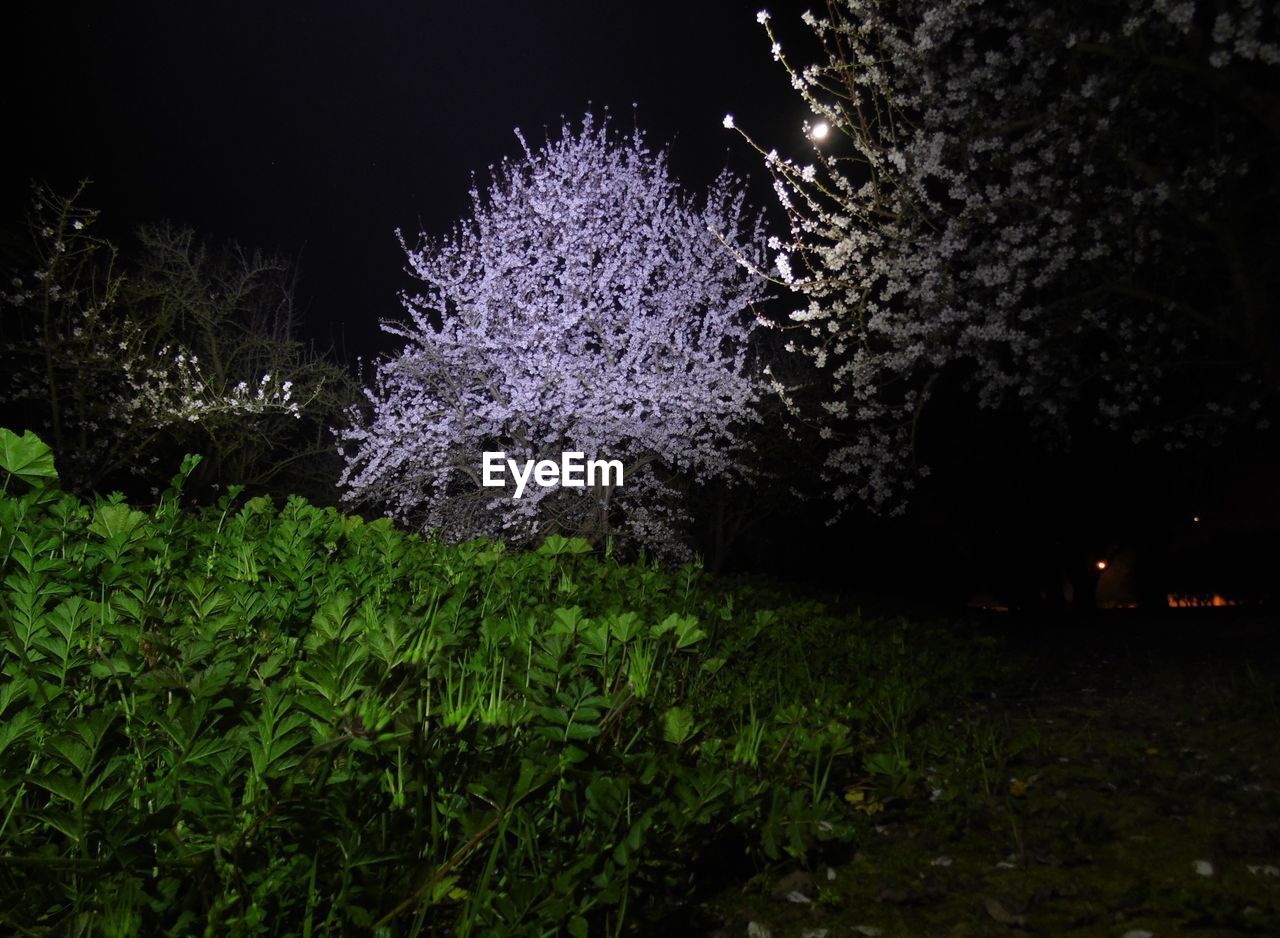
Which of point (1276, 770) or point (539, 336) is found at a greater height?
point (539, 336)

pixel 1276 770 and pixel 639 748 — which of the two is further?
pixel 1276 770

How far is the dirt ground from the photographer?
242 cm

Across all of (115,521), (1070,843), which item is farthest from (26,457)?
(1070,843)

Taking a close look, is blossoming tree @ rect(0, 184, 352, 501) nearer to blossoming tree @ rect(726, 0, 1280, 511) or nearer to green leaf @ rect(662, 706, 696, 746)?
blossoming tree @ rect(726, 0, 1280, 511)

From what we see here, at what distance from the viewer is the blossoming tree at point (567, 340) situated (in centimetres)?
1359

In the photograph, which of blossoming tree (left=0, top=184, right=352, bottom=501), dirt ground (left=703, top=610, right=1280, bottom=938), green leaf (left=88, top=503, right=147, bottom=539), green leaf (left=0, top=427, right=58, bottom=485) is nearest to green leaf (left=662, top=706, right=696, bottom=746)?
dirt ground (left=703, top=610, right=1280, bottom=938)

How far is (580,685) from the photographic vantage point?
2229mm

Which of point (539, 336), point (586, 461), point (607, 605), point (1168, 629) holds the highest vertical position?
point (539, 336)

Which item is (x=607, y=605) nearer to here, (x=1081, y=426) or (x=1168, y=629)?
(x=1168, y=629)

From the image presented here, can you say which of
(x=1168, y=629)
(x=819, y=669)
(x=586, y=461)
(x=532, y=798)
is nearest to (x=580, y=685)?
(x=532, y=798)

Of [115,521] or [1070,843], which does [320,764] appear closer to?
[115,521]

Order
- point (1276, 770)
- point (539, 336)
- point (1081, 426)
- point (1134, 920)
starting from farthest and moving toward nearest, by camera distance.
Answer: point (1081, 426) < point (539, 336) < point (1276, 770) < point (1134, 920)

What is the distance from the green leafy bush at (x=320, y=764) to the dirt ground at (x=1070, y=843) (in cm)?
23

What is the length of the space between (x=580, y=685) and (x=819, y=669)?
3.40 m
